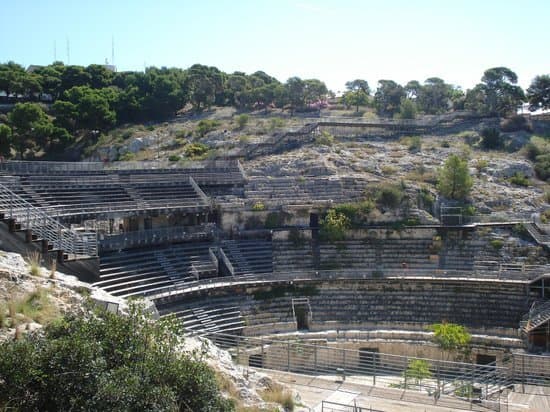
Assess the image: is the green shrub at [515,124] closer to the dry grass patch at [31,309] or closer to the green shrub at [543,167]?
the green shrub at [543,167]

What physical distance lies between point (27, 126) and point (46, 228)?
82.9ft

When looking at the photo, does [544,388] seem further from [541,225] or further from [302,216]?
[302,216]

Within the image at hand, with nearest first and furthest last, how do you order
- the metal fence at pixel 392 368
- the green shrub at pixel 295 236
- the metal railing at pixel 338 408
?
1. the metal railing at pixel 338 408
2. the metal fence at pixel 392 368
3. the green shrub at pixel 295 236

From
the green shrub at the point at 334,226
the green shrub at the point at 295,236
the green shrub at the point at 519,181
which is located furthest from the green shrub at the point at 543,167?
the green shrub at the point at 295,236

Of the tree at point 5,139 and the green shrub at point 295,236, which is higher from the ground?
the tree at point 5,139

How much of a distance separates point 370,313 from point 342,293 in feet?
6.22

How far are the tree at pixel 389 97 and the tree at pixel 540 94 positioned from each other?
14589mm

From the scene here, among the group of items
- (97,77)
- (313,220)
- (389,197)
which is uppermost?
(97,77)

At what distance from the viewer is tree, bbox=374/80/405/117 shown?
222 ft

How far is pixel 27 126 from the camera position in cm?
4584

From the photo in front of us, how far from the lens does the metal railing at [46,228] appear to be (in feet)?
76.6

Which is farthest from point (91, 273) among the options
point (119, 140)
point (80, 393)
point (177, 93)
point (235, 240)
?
point (177, 93)

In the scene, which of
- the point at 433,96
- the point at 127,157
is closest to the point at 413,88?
the point at 433,96

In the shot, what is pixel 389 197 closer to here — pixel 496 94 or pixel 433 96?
pixel 496 94
